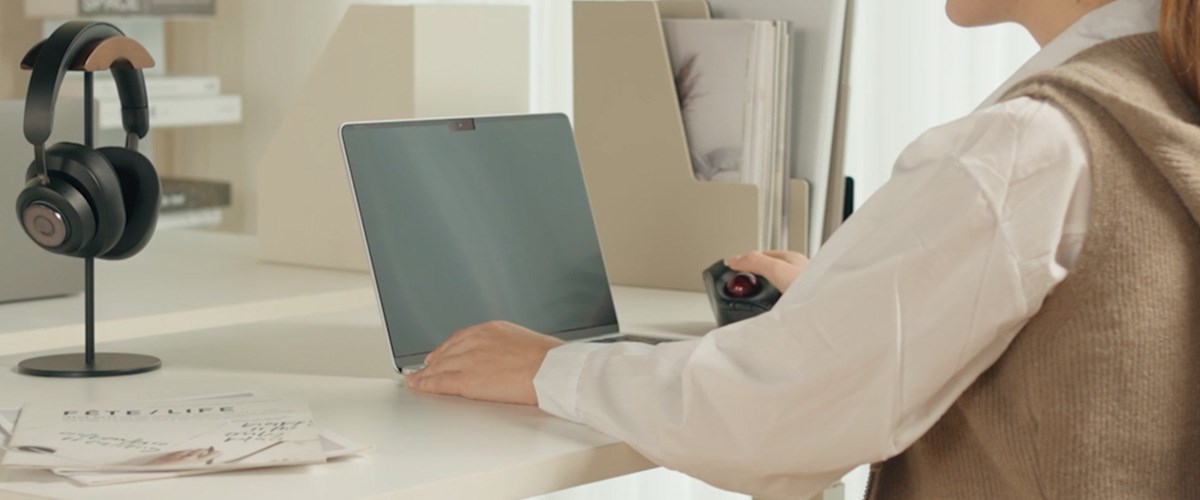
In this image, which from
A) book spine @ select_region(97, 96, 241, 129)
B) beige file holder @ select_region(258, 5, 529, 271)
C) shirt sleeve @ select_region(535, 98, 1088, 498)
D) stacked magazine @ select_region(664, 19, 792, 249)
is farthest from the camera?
book spine @ select_region(97, 96, 241, 129)

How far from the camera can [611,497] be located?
2.78 meters

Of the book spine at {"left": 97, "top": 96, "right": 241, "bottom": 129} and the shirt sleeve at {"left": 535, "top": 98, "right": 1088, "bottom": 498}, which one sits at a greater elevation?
the shirt sleeve at {"left": 535, "top": 98, "right": 1088, "bottom": 498}

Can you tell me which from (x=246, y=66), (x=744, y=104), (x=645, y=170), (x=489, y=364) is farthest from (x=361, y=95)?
(x=246, y=66)

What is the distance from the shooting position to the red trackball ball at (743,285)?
154 cm

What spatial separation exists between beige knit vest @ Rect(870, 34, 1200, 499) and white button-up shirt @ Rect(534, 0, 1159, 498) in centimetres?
2

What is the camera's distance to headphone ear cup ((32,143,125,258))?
132cm

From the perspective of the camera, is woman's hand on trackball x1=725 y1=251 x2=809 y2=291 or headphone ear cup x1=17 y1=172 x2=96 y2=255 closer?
headphone ear cup x1=17 y1=172 x2=96 y2=255

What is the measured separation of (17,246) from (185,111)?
4.57 feet

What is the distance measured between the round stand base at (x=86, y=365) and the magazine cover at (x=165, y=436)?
171mm

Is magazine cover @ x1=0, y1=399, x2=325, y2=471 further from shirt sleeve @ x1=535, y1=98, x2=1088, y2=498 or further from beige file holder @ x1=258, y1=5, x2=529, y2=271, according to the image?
beige file holder @ x1=258, y1=5, x2=529, y2=271

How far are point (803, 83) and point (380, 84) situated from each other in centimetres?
52

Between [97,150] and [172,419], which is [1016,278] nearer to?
[172,419]

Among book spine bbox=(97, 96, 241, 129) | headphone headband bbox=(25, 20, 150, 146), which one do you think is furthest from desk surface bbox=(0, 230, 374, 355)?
book spine bbox=(97, 96, 241, 129)

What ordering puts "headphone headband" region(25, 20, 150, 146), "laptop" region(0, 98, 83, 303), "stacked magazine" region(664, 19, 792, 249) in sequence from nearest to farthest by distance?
"headphone headband" region(25, 20, 150, 146) → "laptop" region(0, 98, 83, 303) → "stacked magazine" region(664, 19, 792, 249)
